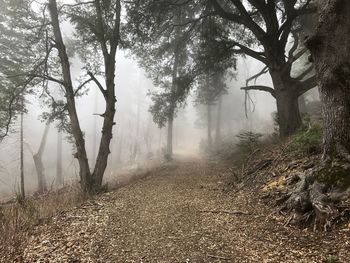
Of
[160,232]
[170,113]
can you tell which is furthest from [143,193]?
[170,113]

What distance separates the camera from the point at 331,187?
4.94m

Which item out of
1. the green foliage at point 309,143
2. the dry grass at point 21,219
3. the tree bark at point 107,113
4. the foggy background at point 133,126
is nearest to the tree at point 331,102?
the green foliage at point 309,143

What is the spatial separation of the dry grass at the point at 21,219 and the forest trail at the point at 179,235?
188 millimetres

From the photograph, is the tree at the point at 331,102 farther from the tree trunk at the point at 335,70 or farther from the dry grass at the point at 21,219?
the dry grass at the point at 21,219

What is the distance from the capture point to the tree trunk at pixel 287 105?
11.3 meters

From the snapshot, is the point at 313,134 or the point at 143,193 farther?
the point at 143,193

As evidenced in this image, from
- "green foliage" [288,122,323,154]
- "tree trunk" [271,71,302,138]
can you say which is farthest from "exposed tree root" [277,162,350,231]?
"tree trunk" [271,71,302,138]

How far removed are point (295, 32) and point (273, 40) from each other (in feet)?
9.50

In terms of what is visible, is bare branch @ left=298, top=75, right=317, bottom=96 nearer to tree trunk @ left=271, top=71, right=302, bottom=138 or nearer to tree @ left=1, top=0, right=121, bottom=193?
tree trunk @ left=271, top=71, right=302, bottom=138

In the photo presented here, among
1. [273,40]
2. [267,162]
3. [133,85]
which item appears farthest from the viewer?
[133,85]

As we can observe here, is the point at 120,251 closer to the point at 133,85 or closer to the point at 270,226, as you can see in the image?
the point at 270,226

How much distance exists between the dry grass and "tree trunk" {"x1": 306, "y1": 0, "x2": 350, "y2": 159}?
218 inches

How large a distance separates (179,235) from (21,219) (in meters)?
3.29

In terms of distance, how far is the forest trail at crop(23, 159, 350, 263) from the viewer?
14.3 ft
